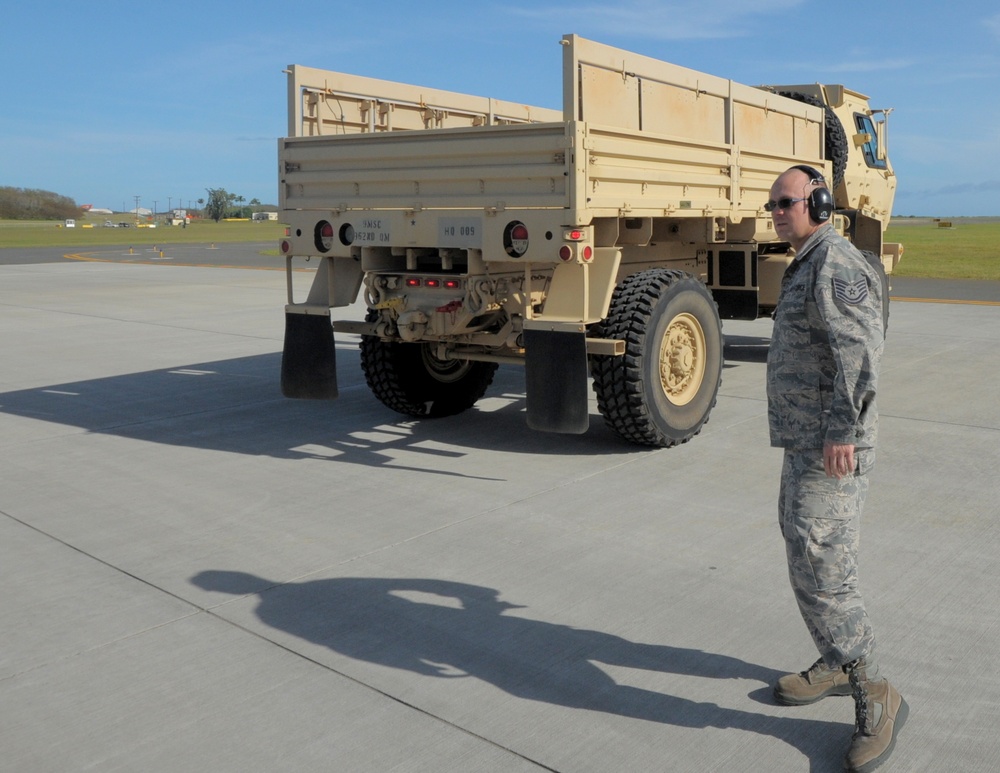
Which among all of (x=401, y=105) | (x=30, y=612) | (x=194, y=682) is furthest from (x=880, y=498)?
(x=401, y=105)

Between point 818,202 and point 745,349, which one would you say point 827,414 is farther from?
point 745,349

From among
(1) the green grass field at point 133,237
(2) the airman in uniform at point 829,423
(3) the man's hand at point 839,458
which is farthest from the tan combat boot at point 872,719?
(1) the green grass field at point 133,237

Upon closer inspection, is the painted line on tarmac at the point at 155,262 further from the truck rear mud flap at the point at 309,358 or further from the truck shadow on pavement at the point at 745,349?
the truck rear mud flap at the point at 309,358

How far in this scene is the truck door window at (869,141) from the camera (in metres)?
11.1

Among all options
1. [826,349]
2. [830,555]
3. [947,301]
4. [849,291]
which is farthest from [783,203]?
[947,301]

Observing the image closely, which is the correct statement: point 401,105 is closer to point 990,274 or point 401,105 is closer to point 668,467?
point 668,467

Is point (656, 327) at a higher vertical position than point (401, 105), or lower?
lower

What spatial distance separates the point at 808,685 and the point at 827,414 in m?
0.96

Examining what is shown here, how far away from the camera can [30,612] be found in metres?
4.44

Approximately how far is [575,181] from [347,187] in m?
1.88

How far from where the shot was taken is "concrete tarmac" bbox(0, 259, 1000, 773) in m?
3.39

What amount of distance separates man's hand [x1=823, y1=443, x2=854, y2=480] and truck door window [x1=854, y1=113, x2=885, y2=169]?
28.8 feet

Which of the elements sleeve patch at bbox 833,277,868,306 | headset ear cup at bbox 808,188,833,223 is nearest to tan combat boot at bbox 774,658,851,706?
sleeve patch at bbox 833,277,868,306

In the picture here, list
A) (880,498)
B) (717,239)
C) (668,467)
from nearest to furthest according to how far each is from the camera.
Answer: (880,498) < (668,467) < (717,239)
